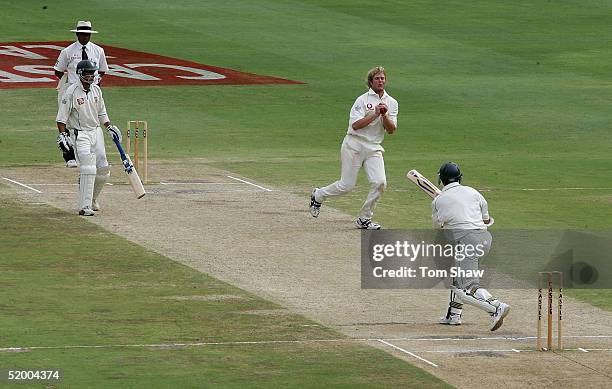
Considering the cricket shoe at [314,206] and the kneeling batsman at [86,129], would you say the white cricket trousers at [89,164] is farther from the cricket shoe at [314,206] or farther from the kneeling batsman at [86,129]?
the cricket shoe at [314,206]

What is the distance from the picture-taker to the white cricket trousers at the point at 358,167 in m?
19.2

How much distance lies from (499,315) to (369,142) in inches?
237

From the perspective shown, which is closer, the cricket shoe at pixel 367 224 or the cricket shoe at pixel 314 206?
the cricket shoe at pixel 367 224

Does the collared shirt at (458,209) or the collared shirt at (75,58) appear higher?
the collared shirt at (75,58)

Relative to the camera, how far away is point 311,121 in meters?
29.6

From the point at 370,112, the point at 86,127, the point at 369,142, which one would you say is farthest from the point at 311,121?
the point at 370,112

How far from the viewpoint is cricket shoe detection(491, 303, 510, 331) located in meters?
13.7

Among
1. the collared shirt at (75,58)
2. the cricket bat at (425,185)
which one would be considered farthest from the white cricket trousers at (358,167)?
the collared shirt at (75,58)

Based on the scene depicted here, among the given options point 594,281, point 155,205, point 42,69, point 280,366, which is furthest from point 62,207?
point 42,69

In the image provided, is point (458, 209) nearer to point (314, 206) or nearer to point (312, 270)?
point (312, 270)

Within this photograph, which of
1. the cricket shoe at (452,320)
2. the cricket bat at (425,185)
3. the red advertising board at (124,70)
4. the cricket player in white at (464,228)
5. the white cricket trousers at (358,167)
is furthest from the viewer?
the red advertising board at (124,70)

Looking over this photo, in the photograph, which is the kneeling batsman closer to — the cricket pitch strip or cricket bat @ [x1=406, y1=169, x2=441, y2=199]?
the cricket pitch strip

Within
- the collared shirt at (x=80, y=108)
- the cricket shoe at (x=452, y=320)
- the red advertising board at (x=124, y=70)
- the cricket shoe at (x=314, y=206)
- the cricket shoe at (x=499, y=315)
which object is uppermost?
the red advertising board at (x=124, y=70)

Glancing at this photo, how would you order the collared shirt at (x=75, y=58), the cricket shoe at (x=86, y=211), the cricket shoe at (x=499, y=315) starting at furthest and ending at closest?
the collared shirt at (x=75, y=58) < the cricket shoe at (x=86, y=211) < the cricket shoe at (x=499, y=315)
